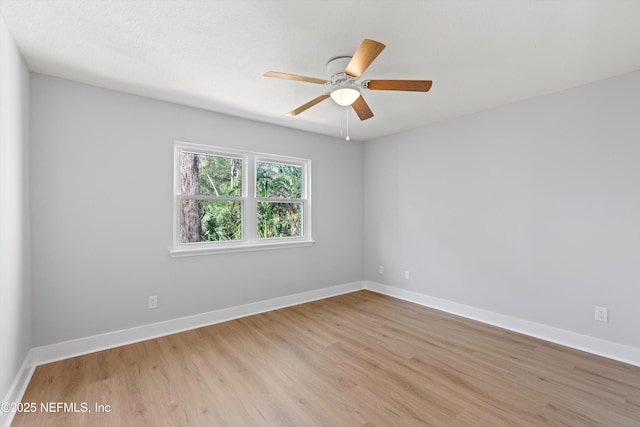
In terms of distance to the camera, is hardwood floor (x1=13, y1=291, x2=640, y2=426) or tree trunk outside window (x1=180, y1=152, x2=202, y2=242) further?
tree trunk outside window (x1=180, y1=152, x2=202, y2=242)

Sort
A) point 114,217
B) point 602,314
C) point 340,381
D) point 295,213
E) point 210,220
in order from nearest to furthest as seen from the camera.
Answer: point 340,381, point 602,314, point 114,217, point 210,220, point 295,213

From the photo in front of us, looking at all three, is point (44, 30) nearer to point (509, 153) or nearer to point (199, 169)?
point (199, 169)

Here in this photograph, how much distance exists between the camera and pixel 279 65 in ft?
7.66

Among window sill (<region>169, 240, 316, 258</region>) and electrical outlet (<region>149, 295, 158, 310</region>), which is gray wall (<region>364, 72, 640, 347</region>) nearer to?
window sill (<region>169, 240, 316, 258</region>)

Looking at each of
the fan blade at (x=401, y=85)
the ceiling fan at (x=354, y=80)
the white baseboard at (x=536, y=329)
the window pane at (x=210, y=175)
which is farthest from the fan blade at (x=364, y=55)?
the white baseboard at (x=536, y=329)

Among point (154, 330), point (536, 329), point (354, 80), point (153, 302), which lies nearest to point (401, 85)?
point (354, 80)

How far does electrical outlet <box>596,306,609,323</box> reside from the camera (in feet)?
8.49

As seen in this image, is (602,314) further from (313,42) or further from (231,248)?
(231,248)

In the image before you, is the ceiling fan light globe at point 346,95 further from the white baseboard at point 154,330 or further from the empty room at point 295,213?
the white baseboard at point 154,330

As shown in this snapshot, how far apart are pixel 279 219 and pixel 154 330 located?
195cm

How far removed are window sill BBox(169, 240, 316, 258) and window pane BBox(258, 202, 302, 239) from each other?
0.17 meters

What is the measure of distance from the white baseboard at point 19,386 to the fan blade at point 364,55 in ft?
9.64

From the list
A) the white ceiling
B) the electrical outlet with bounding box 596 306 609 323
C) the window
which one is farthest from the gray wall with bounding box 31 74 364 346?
the electrical outlet with bounding box 596 306 609 323

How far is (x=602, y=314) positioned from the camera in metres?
2.61
